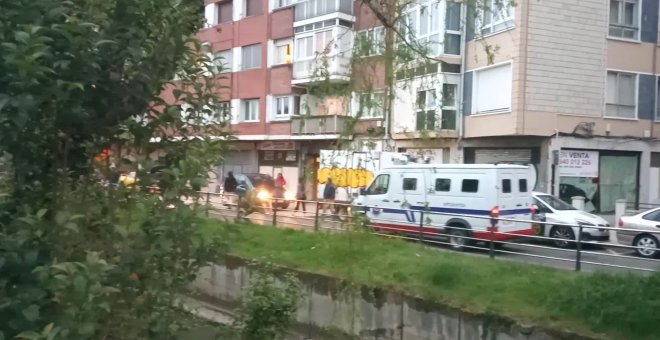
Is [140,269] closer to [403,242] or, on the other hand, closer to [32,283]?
[32,283]

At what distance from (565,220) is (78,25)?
19984 millimetres

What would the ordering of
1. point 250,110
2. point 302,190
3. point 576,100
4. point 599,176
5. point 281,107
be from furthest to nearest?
point 250,110 < point 281,107 < point 599,176 < point 576,100 < point 302,190

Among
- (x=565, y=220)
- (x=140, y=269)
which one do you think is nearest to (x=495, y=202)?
(x=565, y=220)

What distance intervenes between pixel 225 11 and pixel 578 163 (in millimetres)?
26011

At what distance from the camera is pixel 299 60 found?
124 feet

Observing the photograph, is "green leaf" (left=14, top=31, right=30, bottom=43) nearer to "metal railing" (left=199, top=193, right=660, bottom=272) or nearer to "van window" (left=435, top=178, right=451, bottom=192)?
"metal railing" (left=199, top=193, right=660, bottom=272)

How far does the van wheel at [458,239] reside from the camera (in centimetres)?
1416

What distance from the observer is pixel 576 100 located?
27.8 m

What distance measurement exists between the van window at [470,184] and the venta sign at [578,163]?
348 inches

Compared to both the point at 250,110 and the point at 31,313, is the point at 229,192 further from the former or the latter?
the point at 250,110

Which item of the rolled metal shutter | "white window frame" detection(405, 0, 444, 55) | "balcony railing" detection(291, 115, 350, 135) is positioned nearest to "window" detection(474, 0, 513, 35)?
"white window frame" detection(405, 0, 444, 55)

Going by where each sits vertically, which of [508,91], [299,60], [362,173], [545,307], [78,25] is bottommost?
[545,307]

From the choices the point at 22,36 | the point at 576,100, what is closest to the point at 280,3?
the point at 576,100

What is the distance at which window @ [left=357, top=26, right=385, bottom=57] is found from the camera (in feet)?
21.6
